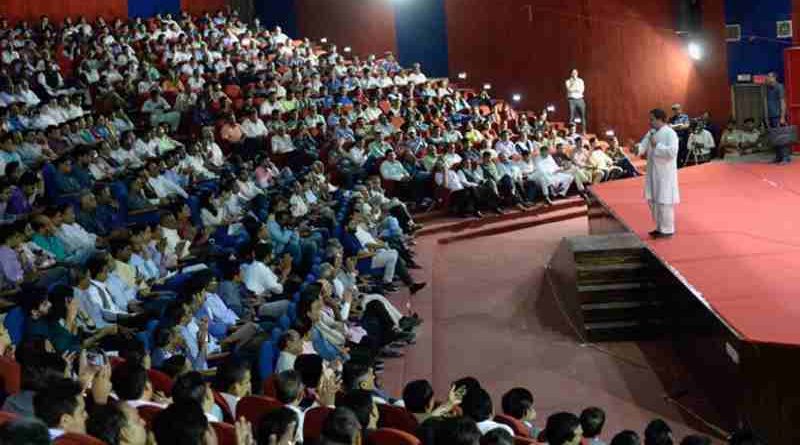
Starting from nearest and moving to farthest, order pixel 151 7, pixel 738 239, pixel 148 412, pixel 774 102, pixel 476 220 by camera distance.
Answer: pixel 148 412, pixel 738 239, pixel 476 220, pixel 774 102, pixel 151 7

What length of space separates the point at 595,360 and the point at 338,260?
2.09 meters

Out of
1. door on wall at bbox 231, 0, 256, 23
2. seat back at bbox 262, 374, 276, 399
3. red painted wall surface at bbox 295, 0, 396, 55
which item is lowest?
seat back at bbox 262, 374, 276, 399

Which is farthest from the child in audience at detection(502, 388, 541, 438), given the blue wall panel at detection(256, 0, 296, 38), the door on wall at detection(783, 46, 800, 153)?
the blue wall panel at detection(256, 0, 296, 38)

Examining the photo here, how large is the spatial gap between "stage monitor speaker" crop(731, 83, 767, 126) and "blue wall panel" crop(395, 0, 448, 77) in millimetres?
5696

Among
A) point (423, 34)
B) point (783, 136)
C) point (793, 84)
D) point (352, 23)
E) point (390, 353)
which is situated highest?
point (352, 23)

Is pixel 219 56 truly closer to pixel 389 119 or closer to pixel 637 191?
pixel 389 119

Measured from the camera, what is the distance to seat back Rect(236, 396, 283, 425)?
425 cm

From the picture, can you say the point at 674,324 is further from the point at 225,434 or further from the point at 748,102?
the point at 748,102

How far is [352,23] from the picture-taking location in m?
19.9

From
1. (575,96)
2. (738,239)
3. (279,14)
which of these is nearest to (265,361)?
(738,239)

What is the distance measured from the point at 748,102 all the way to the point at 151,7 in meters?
11.7

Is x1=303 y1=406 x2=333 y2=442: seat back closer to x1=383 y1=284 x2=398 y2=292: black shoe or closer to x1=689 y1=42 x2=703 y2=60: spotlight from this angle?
x1=383 y1=284 x2=398 y2=292: black shoe

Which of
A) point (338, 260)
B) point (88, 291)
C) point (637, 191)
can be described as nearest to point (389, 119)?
point (637, 191)

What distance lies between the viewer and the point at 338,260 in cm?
752
